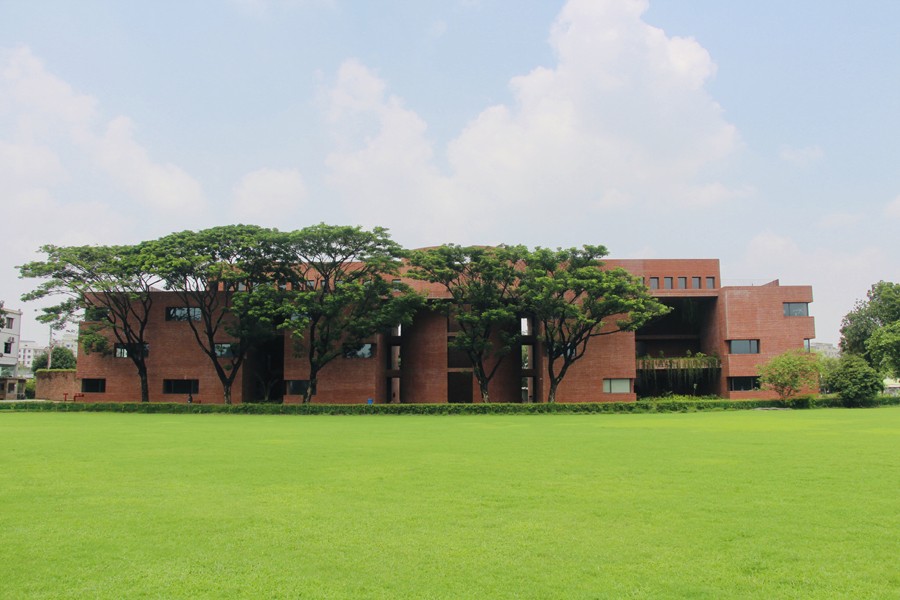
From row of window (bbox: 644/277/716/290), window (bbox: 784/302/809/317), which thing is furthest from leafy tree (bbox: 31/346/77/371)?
window (bbox: 784/302/809/317)

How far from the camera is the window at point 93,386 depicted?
50.8 metres

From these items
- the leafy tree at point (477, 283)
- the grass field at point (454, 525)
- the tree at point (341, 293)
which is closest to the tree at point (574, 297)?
the leafy tree at point (477, 283)

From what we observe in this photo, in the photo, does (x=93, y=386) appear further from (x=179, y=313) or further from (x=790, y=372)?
(x=790, y=372)

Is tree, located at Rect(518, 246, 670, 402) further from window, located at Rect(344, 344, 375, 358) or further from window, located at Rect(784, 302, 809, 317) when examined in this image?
window, located at Rect(784, 302, 809, 317)

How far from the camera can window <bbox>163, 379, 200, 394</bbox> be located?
4956cm

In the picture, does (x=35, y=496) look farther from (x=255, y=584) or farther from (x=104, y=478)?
(x=255, y=584)

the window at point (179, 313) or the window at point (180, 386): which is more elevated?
the window at point (179, 313)

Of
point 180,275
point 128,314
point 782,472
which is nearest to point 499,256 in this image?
point 180,275

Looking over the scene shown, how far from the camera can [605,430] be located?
81.3ft

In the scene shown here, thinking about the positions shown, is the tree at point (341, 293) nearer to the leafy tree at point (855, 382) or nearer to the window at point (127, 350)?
the window at point (127, 350)

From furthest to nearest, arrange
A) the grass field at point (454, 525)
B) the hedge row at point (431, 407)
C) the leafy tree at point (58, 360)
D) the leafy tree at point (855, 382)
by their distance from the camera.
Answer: the leafy tree at point (58, 360) → the leafy tree at point (855, 382) → the hedge row at point (431, 407) → the grass field at point (454, 525)

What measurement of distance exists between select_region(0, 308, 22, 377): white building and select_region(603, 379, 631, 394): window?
62.6m

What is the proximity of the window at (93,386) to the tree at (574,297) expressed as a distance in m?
31.9

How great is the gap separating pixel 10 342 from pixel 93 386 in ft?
106
